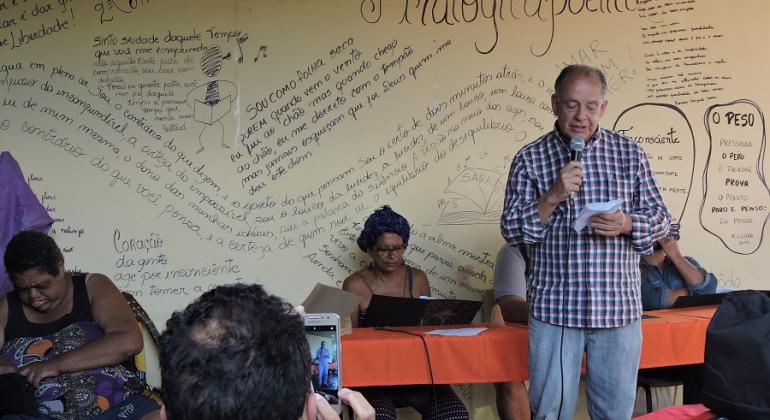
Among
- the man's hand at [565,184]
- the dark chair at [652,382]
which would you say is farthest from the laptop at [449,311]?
the man's hand at [565,184]

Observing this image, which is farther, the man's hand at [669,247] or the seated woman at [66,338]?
the man's hand at [669,247]

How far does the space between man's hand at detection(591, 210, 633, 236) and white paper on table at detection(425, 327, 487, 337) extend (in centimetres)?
88

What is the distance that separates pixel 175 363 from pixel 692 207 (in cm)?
407

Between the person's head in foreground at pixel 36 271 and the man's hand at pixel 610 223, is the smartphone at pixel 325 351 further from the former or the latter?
the person's head in foreground at pixel 36 271

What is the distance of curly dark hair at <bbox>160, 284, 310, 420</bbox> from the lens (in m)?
1.02

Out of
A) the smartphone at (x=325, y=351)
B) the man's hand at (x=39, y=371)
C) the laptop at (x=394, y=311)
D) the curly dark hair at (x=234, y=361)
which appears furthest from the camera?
the laptop at (x=394, y=311)

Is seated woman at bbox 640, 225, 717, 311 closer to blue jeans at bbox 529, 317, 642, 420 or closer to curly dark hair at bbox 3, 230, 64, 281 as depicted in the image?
blue jeans at bbox 529, 317, 642, 420

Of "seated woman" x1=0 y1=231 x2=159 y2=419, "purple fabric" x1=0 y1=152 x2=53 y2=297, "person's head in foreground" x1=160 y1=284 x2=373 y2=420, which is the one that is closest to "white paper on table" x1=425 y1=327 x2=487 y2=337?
"seated woman" x1=0 y1=231 x2=159 y2=419

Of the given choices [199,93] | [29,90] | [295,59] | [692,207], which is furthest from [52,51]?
[692,207]

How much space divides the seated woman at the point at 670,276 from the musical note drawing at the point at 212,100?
230cm

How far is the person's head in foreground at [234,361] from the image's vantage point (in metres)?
1.02

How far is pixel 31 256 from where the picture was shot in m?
3.02

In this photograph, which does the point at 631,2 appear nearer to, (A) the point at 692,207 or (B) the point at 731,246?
(A) the point at 692,207

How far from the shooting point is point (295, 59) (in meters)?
4.12
